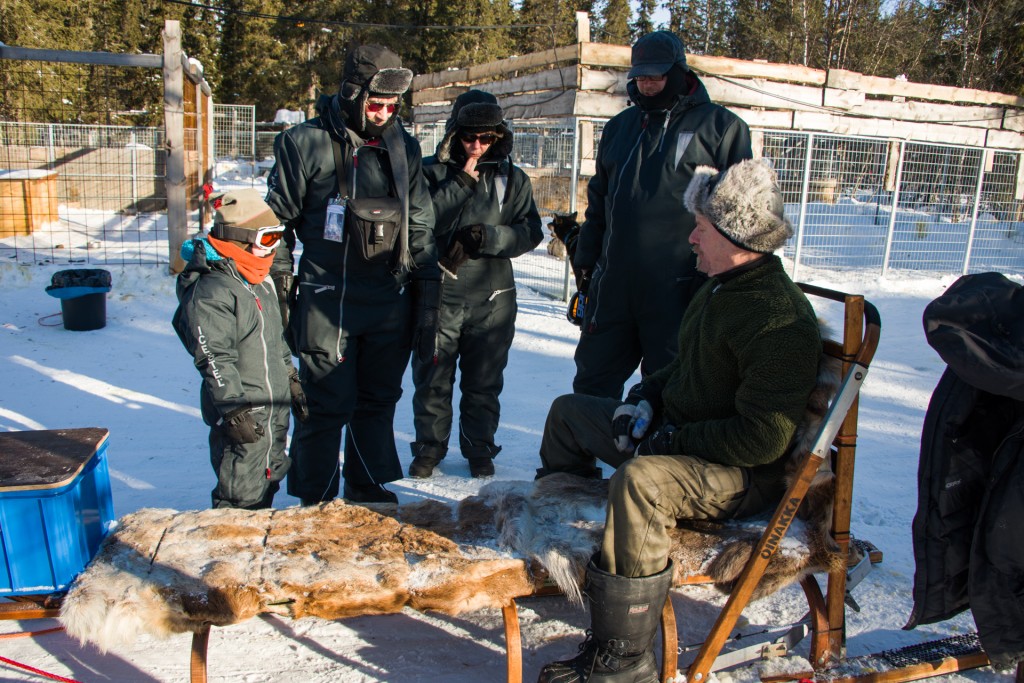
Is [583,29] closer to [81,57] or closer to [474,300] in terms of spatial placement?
[81,57]

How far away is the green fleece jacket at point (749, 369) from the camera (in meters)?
2.38

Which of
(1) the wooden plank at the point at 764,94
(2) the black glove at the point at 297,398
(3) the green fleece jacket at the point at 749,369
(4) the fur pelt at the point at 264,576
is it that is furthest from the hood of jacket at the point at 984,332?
(1) the wooden plank at the point at 764,94

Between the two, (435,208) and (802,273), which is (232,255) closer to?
(435,208)

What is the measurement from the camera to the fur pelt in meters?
2.38

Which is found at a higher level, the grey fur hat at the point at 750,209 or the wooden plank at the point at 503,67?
the wooden plank at the point at 503,67

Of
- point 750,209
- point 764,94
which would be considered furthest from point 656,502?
point 764,94

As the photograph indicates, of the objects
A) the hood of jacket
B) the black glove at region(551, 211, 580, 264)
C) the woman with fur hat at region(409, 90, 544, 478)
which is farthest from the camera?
the black glove at region(551, 211, 580, 264)

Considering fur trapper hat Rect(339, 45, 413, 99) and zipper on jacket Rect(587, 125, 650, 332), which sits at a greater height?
fur trapper hat Rect(339, 45, 413, 99)

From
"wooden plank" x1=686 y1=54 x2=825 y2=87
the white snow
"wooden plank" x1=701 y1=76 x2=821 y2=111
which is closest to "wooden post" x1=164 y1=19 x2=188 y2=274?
the white snow

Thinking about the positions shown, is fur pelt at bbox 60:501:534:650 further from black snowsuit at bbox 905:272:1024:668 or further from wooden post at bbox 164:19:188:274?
wooden post at bbox 164:19:188:274

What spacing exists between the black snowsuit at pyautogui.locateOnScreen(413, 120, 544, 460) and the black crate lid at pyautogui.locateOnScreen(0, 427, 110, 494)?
185 centimetres

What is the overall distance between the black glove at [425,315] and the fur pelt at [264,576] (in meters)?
1.31

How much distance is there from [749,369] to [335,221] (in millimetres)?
2026

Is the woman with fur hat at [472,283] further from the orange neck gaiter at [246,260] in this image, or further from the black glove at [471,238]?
the orange neck gaiter at [246,260]
